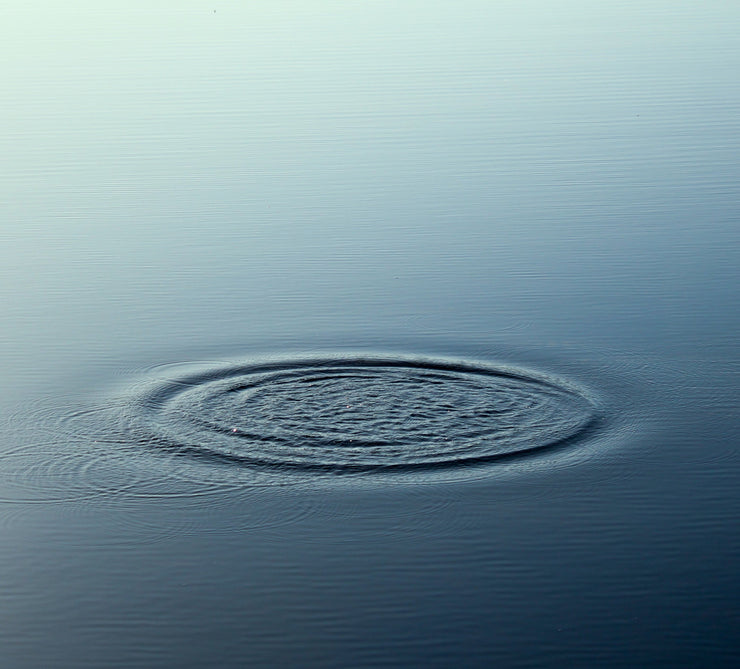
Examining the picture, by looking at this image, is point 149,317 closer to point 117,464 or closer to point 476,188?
point 117,464

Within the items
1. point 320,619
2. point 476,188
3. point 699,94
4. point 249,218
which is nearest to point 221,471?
point 320,619

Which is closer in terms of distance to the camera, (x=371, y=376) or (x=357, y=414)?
(x=357, y=414)

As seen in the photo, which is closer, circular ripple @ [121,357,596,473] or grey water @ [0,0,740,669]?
grey water @ [0,0,740,669]

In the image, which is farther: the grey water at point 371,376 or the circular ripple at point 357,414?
the circular ripple at point 357,414

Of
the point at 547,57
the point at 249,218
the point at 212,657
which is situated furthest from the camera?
the point at 547,57
